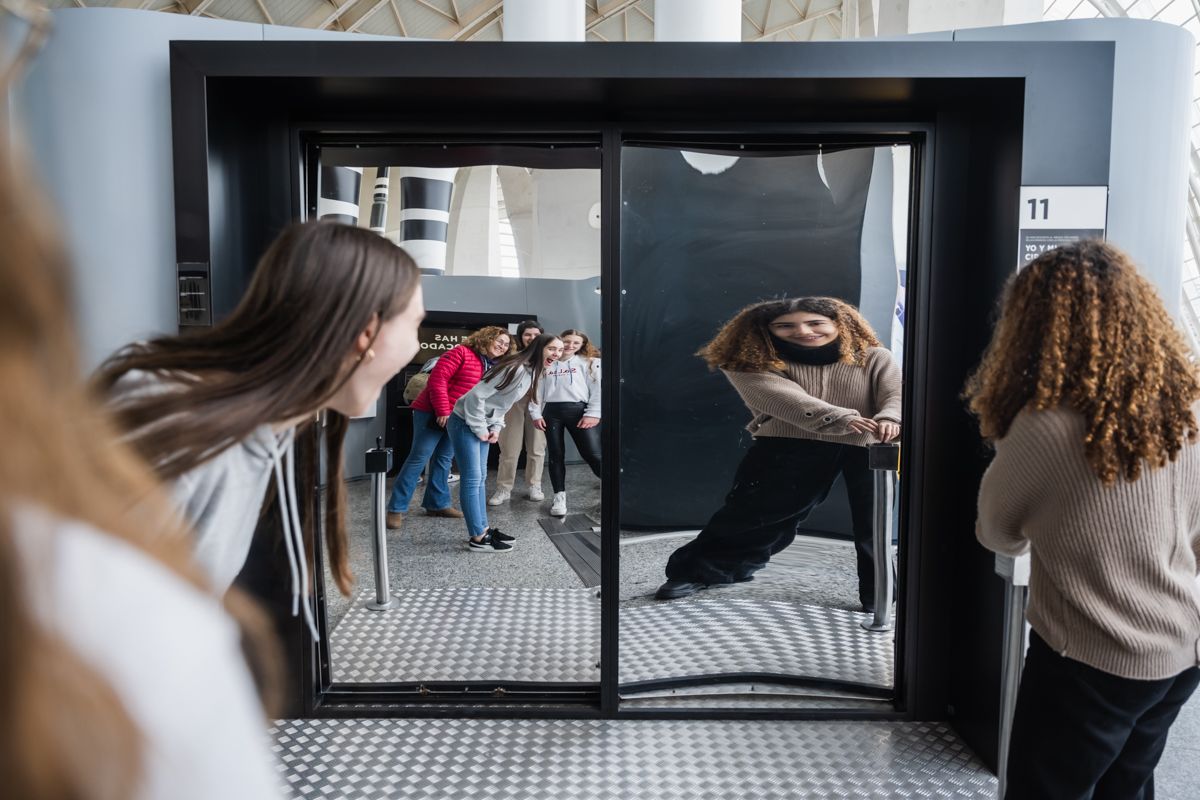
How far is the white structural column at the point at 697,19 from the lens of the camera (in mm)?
2594

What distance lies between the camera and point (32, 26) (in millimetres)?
425

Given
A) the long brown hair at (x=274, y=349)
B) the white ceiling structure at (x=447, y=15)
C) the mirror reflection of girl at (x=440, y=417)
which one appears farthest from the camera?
the white ceiling structure at (x=447, y=15)

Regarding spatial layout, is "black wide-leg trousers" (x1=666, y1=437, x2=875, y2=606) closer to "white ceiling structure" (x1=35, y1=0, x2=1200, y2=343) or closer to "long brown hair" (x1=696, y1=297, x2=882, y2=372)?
"long brown hair" (x1=696, y1=297, x2=882, y2=372)

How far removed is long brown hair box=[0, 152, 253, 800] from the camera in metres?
0.32

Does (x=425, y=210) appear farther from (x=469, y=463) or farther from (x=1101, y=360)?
(x=1101, y=360)

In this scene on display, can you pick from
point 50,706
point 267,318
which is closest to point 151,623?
point 50,706

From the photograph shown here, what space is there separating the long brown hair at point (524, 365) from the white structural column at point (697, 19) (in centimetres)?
109

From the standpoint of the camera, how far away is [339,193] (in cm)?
264

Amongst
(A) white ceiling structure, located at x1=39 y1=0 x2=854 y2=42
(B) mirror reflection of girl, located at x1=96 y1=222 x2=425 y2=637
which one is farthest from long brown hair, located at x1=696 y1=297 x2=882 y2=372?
(A) white ceiling structure, located at x1=39 y1=0 x2=854 y2=42

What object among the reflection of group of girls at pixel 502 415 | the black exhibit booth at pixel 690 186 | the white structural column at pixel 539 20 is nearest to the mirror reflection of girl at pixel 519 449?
the reflection of group of girls at pixel 502 415

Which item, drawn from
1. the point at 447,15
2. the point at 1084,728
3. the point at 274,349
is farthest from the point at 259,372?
the point at 447,15

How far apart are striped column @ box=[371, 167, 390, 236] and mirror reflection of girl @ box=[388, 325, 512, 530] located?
48 cm

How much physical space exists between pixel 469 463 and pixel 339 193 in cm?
102

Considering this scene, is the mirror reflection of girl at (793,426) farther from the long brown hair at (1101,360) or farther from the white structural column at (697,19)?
the long brown hair at (1101,360)
